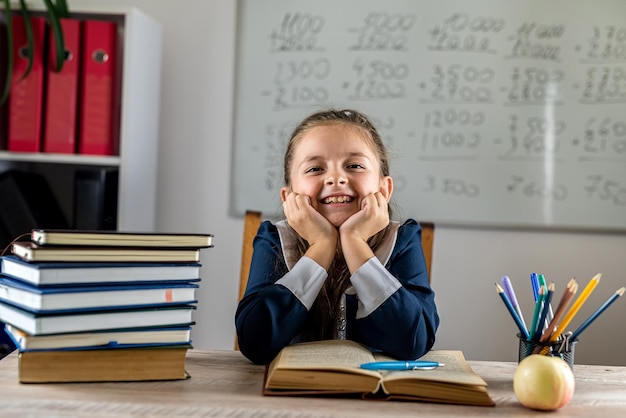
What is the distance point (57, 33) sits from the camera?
2287mm

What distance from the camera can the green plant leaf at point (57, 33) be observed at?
7.48ft

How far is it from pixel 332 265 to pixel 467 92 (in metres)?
1.33

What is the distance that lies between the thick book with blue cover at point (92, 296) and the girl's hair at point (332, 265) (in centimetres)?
32

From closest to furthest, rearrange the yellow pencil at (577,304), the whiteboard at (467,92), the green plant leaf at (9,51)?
1. the yellow pencil at (577,304)
2. the green plant leaf at (9,51)
3. the whiteboard at (467,92)

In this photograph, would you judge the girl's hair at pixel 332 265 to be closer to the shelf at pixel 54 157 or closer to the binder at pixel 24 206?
the shelf at pixel 54 157

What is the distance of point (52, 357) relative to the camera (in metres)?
1.03

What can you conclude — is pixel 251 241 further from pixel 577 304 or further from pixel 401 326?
pixel 577 304

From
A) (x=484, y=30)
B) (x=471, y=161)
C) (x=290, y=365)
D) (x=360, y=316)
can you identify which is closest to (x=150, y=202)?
(x=471, y=161)

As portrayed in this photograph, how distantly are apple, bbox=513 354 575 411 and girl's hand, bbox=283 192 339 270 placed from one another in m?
0.41

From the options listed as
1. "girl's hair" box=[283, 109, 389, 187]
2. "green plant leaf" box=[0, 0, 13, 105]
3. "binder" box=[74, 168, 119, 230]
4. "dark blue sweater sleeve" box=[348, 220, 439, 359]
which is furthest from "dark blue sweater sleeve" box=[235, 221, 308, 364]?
"green plant leaf" box=[0, 0, 13, 105]

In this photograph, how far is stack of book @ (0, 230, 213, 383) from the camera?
102 cm

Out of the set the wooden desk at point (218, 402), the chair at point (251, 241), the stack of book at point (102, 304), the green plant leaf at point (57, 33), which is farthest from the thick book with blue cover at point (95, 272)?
the green plant leaf at point (57, 33)

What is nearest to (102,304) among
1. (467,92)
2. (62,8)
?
(62,8)

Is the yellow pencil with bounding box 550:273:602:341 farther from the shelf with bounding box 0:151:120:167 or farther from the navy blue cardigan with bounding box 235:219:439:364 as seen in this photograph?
the shelf with bounding box 0:151:120:167
